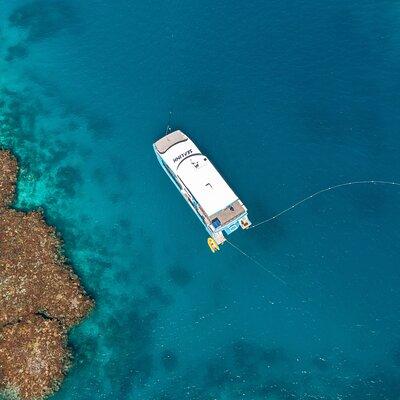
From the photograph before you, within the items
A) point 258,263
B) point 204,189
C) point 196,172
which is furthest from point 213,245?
point 196,172

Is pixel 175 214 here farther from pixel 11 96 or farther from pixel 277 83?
pixel 11 96

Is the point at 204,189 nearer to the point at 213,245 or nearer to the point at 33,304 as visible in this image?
the point at 213,245

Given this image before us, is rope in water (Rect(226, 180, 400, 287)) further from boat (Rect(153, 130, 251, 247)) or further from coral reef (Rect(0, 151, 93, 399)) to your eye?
coral reef (Rect(0, 151, 93, 399))

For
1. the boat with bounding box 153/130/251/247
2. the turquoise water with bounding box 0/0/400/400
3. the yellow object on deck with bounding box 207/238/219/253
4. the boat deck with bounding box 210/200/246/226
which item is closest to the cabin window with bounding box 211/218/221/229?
the boat with bounding box 153/130/251/247

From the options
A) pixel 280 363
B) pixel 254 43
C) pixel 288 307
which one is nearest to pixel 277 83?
pixel 254 43

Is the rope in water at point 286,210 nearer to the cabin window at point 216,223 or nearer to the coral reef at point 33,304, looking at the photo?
the cabin window at point 216,223

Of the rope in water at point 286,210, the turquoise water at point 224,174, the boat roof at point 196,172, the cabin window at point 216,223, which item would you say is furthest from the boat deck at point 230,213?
the turquoise water at point 224,174
